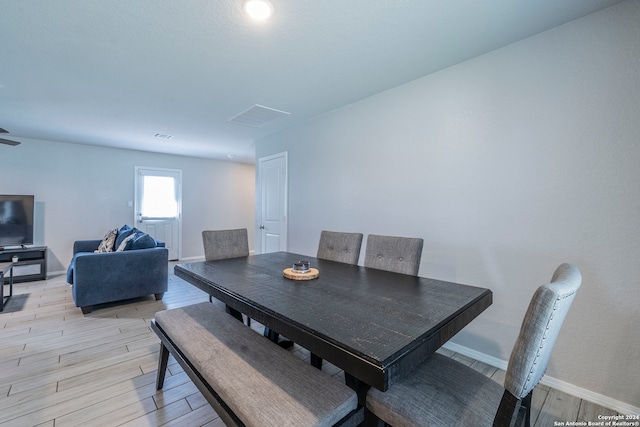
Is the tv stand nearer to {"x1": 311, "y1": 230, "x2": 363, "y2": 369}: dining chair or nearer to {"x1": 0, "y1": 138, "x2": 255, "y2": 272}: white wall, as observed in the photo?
{"x1": 0, "y1": 138, "x2": 255, "y2": 272}: white wall

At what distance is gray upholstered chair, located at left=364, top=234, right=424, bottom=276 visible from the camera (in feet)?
6.62

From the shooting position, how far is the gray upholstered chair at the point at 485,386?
0.80 metres

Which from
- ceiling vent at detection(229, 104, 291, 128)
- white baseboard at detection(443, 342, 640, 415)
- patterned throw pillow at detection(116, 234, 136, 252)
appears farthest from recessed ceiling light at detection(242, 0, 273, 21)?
patterned throw pillow at detection(116, 234, 136, 252)

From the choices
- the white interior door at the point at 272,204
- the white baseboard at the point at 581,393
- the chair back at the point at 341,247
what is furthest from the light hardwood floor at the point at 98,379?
the white interior door at the point at 272,204

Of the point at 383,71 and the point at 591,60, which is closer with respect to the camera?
the point at 591,60

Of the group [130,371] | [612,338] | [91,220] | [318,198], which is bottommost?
[130,371]

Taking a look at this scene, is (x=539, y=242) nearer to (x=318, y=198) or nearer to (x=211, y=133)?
(x=318, y=198)

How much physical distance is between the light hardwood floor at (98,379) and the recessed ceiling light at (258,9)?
2445 millimetres

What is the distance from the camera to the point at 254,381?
113 cm

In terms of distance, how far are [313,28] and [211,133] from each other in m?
3.00

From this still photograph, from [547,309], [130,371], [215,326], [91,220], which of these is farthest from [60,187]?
[547,309]

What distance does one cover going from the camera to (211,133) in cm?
438

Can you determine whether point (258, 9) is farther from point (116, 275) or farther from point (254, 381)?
point (116, 275)

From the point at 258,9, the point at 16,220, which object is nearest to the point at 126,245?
the point at 16,220
